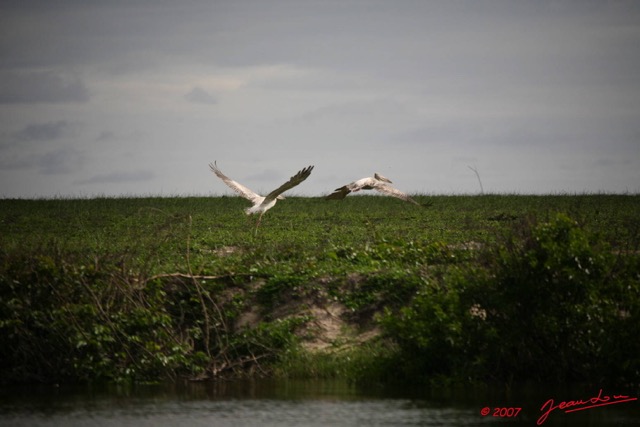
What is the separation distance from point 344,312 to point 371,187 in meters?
6.65

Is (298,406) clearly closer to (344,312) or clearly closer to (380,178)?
(344,312)

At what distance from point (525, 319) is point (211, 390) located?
392cm

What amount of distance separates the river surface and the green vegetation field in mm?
314

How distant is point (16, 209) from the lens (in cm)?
2589

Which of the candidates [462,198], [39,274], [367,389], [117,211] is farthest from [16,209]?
[367,389]

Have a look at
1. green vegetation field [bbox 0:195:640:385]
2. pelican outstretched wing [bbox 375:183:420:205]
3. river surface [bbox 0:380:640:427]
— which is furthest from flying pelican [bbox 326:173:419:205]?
river surface [bbox 0:380:640:427]

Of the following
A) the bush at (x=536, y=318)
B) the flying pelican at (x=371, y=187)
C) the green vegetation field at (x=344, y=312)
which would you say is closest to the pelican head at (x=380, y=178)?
the flying pelican at (x=371, y=187)

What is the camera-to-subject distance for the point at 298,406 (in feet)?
37.3

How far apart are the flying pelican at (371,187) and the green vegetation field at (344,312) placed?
157 inches

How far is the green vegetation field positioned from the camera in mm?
12031
